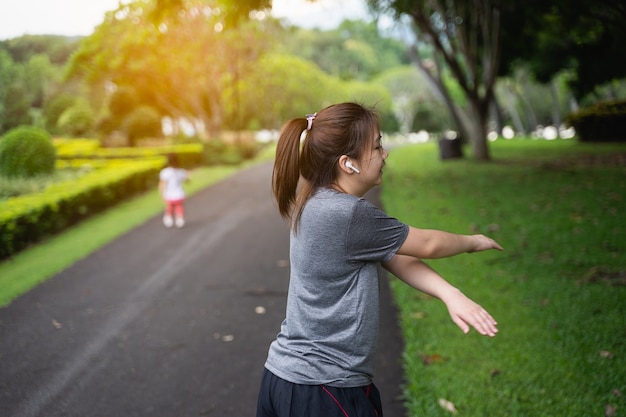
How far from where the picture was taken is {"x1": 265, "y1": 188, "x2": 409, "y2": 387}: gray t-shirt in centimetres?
191

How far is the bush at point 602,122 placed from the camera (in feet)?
76.2

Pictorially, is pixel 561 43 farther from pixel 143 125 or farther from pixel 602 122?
pixel 143 125

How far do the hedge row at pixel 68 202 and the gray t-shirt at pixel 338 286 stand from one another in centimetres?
482

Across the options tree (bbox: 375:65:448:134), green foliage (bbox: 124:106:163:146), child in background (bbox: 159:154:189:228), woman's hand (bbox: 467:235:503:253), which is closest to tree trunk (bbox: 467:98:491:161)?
green foliage (bbox: 124:106:163:146)

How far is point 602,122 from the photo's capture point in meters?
24.0

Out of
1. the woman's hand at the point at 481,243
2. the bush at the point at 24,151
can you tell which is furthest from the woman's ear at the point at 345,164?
the bush at the point at 24,151

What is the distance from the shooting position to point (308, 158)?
2018mm

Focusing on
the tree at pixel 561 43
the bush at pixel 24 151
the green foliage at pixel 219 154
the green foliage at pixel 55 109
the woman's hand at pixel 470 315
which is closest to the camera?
the woman's hand at pixel 470 315

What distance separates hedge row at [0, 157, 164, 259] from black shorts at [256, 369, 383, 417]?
476 centimetres

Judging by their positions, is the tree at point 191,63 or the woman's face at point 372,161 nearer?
the woman's face at point 372,161

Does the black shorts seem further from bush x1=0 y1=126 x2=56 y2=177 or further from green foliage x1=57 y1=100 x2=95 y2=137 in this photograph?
green foliage x1=57 y1=100 x2=95 y2=137

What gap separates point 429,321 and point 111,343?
2899mm

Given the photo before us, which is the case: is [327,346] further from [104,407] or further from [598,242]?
[598,242]

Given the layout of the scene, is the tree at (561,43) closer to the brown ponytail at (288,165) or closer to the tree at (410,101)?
→ the brown ponytail at (288,165)
